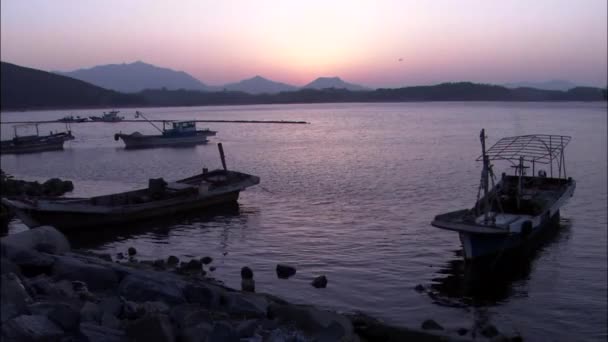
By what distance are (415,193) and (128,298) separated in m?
18.1

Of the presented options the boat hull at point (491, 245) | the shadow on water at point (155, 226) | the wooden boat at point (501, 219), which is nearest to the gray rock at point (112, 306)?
the wooden boat at point (501, 219)

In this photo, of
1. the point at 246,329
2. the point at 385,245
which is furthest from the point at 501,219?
the point at 246,329

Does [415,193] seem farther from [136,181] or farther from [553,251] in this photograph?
[136,181]

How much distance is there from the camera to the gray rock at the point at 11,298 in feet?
21.9

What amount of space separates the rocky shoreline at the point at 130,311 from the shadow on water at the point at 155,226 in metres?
7.00

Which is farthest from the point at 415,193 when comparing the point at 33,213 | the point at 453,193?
the point at 33,213

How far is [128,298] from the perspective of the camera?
8570mm

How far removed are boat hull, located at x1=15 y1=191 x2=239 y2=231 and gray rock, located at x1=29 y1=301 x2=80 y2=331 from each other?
10.8 meters

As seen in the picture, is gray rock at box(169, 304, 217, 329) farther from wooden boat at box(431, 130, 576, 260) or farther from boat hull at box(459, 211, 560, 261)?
A: boat hull at box(459, 211, 560, 261)

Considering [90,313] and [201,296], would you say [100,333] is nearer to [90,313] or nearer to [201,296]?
[90,313]

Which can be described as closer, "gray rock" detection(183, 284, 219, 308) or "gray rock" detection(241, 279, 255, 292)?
"gray rock" detection(183, 284, 219, 308)

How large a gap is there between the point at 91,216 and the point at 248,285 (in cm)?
737

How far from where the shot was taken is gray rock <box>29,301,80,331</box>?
6.73 metres

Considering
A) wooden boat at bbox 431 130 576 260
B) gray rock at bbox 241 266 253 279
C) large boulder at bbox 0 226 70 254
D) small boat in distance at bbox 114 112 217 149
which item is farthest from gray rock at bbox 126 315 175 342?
small boat in distance at bbox 114 112 217 149
